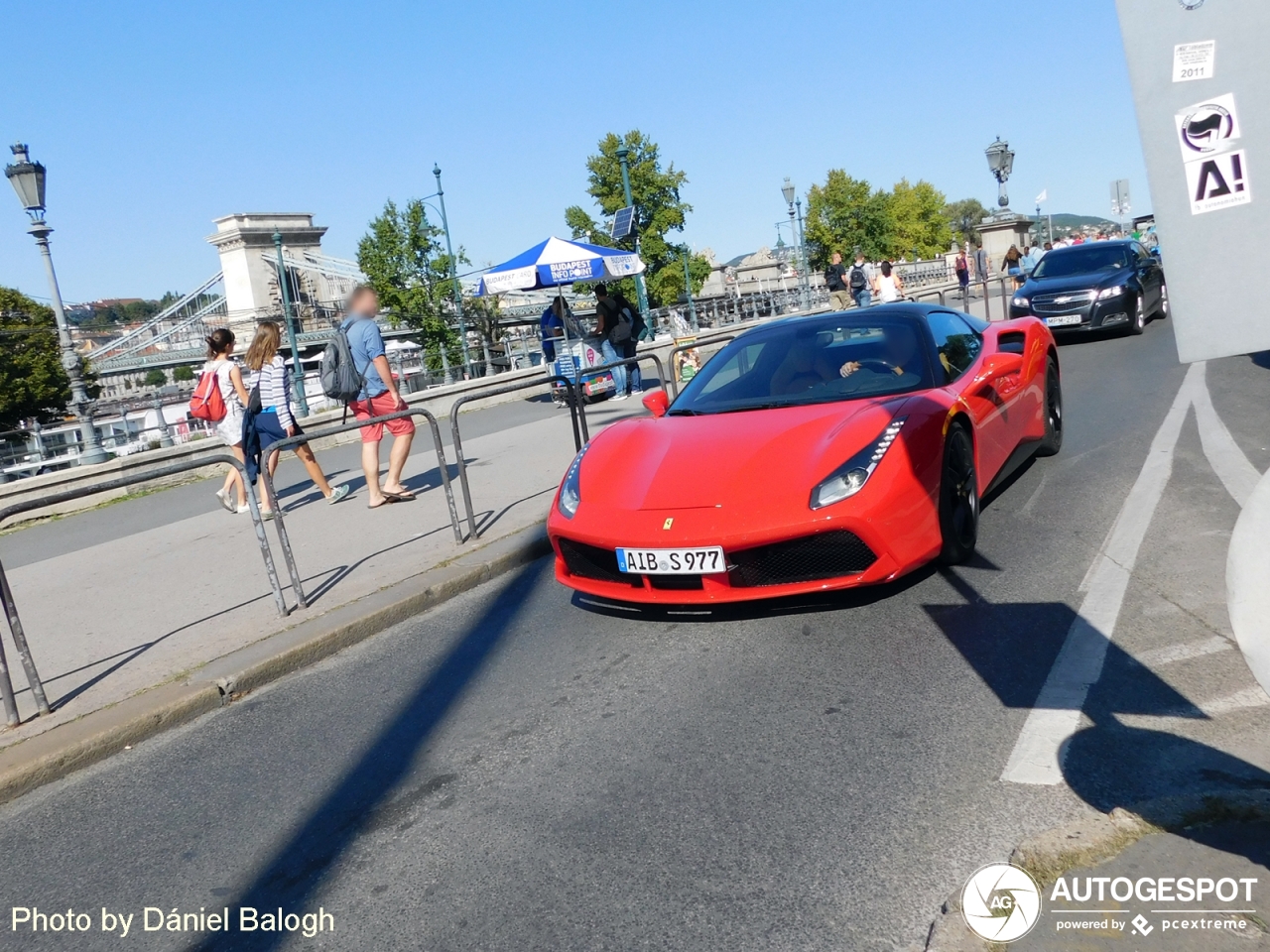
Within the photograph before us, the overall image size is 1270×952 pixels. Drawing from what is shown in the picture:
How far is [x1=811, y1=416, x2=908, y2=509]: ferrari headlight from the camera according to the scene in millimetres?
4672

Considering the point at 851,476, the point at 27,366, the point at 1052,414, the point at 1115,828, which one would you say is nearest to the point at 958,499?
the point at 851,476

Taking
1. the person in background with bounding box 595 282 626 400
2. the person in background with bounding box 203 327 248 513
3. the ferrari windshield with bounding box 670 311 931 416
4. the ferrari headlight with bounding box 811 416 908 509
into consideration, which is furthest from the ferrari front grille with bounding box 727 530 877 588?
the person in background with bounding box 595 282 626 400

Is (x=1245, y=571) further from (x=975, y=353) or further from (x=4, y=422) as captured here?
(x=4, y=422)

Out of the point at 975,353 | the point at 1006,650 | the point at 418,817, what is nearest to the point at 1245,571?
the point at 1006,650

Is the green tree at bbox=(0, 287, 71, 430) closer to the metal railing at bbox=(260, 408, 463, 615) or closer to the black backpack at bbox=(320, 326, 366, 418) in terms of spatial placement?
the black backpack at bbox=(320, 326, 366, 418)

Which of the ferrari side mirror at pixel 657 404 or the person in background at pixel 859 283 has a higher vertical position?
the person in background at pixel 859 283

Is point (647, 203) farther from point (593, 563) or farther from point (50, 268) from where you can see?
point (593, 563)

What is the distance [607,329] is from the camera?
54.4 feet

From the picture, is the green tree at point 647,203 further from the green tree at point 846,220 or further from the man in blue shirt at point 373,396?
the man in blue shirt at point 373,396

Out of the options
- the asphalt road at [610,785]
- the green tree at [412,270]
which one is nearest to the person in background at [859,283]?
the asphalt road at [610,785]

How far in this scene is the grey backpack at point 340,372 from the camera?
9070 mm

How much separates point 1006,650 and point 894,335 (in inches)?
97.1

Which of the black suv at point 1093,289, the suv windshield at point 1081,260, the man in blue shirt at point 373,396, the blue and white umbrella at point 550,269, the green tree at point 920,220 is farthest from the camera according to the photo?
the green tree at point 920,220

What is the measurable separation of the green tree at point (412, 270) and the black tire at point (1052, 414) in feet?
Answer: 160
